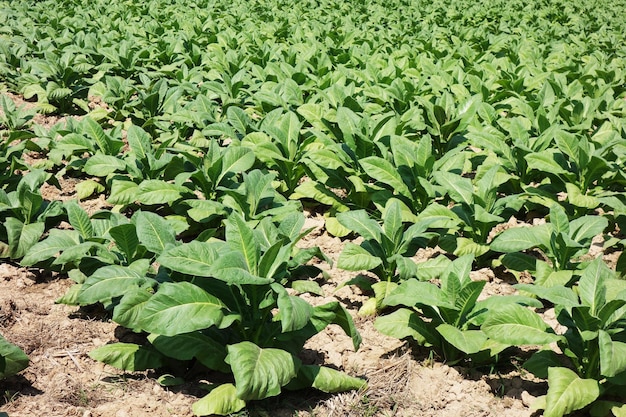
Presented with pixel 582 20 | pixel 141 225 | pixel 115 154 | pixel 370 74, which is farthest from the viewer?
pixel 582 20

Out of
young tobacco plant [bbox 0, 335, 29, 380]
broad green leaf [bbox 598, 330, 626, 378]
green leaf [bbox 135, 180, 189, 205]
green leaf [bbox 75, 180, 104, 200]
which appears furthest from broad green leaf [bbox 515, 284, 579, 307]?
green leaf [bbox 75, 180, 104, 200]

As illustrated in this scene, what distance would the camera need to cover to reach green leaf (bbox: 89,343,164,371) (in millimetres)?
2920

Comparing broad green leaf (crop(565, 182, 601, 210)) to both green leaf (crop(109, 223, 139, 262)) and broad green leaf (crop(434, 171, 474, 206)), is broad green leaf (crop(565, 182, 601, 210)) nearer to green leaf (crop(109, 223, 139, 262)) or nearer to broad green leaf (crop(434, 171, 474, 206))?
broad green leaf (crop(434, 171, 474, 206))

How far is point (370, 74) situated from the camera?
23.4ft

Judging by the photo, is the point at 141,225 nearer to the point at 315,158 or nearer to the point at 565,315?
the point at 315,158

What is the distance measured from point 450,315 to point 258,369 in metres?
1.09

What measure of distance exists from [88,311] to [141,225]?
0.69 m

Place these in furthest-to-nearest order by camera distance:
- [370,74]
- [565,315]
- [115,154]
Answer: [370,74] < [115,154] < [565,315]

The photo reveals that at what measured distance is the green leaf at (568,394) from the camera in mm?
2598

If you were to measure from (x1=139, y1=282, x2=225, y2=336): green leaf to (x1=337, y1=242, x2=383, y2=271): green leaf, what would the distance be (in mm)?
962

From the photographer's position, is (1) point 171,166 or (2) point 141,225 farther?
(1) point 171,166

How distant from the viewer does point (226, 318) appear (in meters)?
2.76

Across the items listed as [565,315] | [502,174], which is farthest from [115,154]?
[565,315]

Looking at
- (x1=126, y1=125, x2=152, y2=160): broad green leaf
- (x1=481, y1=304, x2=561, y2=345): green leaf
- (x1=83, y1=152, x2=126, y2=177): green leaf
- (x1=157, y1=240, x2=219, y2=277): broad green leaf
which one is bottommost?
(x1=481, y1=304, x2=561, y2=345): green leaf
